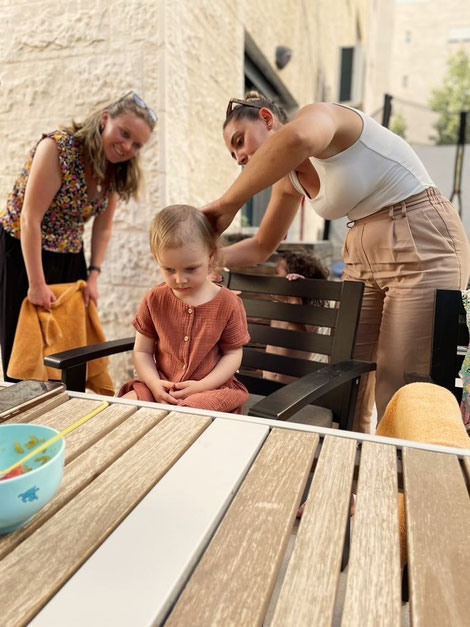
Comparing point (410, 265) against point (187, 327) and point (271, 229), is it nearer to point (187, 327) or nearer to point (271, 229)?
point (271, 229)

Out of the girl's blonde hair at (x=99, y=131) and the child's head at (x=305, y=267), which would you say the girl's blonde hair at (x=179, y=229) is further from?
the child's head at (x=305, y=267)

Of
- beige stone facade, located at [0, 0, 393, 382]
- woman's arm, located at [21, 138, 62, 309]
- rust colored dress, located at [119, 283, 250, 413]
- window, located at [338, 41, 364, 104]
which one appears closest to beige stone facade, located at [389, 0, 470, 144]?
window, located at [338, 41, 364, 104]

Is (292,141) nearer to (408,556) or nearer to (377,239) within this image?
(377,239)

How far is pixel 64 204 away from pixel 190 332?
989 mm

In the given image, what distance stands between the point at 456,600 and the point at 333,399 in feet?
3.57

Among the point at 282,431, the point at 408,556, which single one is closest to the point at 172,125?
the point at 282,431

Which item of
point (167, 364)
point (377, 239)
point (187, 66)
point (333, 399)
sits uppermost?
point (187, 66)

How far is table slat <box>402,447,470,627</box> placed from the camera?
53 centimetres

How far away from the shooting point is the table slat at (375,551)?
0.52 m

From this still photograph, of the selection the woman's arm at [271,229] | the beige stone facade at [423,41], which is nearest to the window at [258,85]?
the woman's arm at [271,229]

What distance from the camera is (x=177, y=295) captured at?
5.17 ft

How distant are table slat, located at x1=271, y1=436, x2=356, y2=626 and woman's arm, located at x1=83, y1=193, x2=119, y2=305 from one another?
1764 millimetres

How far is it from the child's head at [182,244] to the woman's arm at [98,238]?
933 millimetres

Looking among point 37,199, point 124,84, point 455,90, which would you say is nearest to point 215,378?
point 37,199
